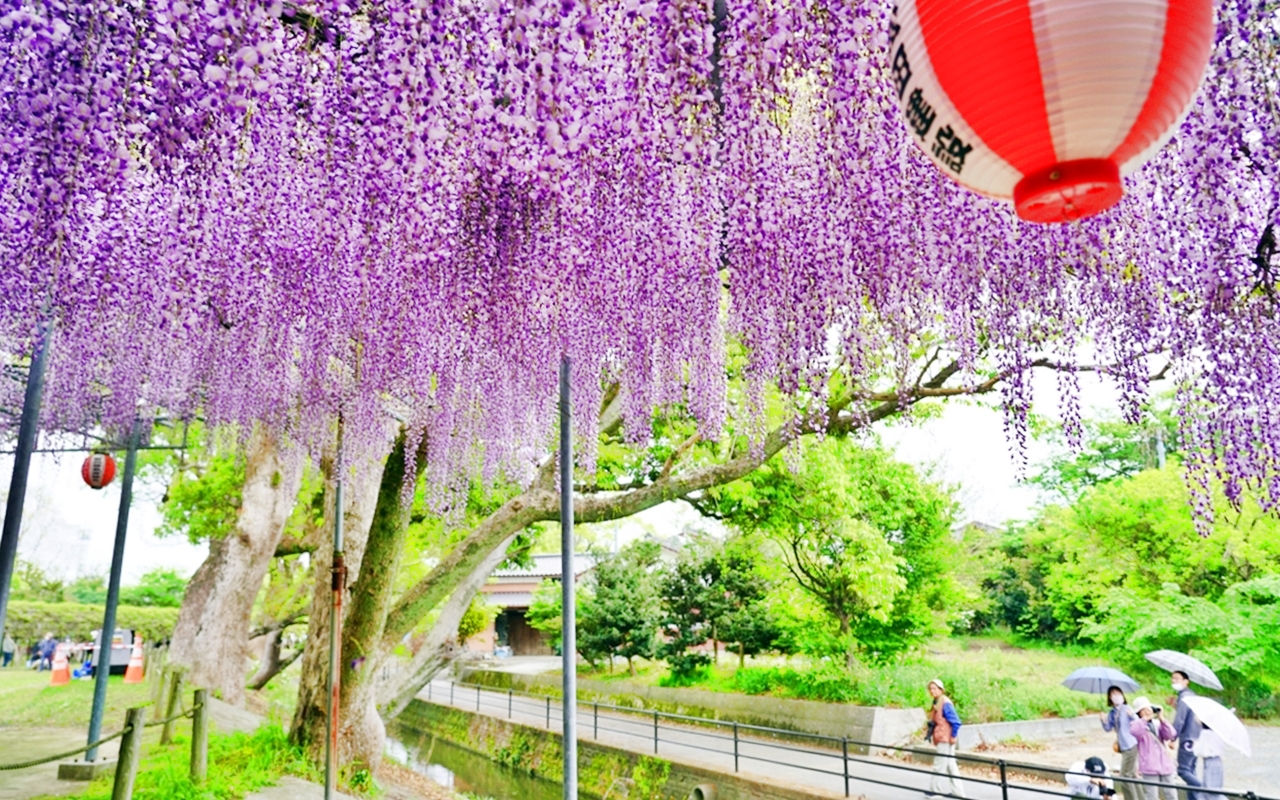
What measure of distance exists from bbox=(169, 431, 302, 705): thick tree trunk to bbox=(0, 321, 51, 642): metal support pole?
469 cm

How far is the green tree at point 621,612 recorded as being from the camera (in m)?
15.5

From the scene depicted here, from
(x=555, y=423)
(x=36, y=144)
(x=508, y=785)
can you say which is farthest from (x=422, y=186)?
(x=508, y=785)

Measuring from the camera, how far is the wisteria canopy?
7.45ft

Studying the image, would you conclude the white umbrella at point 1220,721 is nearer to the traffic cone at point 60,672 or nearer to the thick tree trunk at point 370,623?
the thick tree trunk at point 370,623

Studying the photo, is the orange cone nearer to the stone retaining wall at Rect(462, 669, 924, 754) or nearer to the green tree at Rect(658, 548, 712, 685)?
the stone retaining wall at Rect(462, 669, 924, 754)

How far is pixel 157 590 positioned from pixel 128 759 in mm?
27235

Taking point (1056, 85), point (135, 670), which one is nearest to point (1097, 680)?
point (1056, 85)

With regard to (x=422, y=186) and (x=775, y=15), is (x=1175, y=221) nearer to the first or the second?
(x=775, y=15)

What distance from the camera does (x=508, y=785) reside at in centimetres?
1209

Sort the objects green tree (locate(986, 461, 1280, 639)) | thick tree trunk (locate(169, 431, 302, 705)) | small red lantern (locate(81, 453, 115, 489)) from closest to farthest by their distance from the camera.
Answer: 1. small red lantern (locate(81, 453, 115, 489))
2. thick tree trunk (locate(169, 431, 302, 705))
3. green tree (locate(986, 461, 1280, 639))

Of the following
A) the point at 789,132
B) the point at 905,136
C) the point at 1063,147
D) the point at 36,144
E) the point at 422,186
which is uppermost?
the point at 789,132

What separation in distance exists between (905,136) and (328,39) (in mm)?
2294

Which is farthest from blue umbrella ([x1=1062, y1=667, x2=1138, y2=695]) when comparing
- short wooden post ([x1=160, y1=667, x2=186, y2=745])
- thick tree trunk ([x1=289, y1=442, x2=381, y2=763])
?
short wooden post ([x1=160, y1=667, x2=186, y2=745])

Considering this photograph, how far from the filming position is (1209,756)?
5.64 meters
